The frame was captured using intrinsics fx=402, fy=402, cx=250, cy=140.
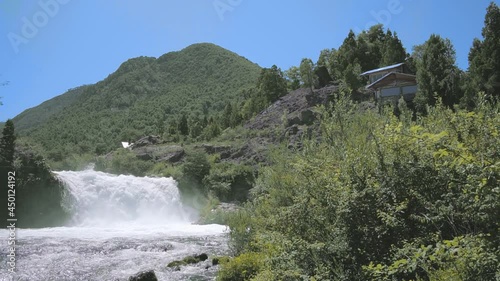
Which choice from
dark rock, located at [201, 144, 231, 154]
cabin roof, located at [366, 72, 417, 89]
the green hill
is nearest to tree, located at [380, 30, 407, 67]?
cabin roof, located at [366, 72, 417, 89]

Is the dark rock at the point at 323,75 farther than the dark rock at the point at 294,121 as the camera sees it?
Yes

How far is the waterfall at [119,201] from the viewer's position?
106 feet

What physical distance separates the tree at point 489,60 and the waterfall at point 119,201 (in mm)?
27942

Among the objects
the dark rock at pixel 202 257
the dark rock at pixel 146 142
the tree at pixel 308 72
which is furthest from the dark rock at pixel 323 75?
the dark rock at pixel 202 257

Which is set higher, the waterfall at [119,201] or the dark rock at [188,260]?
the waterfall at [119,201]

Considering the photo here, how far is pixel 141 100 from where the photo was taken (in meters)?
106

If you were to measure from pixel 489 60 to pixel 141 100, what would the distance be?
87125 millimetres

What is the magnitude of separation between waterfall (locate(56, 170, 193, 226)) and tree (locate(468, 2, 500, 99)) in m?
27.9

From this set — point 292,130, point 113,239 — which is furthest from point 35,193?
point 292,130

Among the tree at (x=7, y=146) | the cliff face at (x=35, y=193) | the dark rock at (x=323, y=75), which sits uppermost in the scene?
the dark rock at (x=323, y=75)

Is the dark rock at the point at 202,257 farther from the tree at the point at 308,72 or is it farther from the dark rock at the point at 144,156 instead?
the tree at the point at 308,72

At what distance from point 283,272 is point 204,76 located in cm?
11082

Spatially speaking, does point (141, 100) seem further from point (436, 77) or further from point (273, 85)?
point (436, 77)

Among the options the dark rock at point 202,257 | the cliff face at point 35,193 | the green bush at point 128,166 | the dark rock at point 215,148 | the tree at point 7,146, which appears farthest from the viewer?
the dark rock at point 215,148
